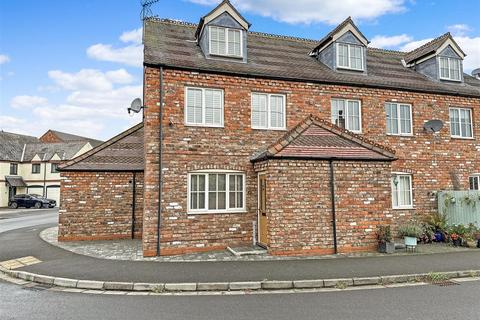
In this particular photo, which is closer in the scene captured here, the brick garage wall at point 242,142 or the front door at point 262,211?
the brick garage wall at point 242,142

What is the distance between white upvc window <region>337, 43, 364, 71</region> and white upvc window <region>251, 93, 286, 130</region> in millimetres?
3677

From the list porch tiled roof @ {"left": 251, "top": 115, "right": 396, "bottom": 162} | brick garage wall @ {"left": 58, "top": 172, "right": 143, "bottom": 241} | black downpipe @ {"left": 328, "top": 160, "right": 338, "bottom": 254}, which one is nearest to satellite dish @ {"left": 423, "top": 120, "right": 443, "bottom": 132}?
porch tiled roof @ {"left": 251, "top": 115, "right": 396, "bottom": 162}

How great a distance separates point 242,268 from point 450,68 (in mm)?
13824

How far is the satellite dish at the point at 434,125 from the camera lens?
13945mm

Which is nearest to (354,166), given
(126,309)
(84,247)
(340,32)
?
(340,32)

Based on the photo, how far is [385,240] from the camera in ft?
35.3

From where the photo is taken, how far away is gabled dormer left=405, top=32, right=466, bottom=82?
15453 millimetres

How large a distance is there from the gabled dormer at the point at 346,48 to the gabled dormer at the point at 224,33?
12.6ft

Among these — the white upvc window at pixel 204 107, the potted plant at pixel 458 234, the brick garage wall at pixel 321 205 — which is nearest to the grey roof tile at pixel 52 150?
the white upvc window at pixel 204 107

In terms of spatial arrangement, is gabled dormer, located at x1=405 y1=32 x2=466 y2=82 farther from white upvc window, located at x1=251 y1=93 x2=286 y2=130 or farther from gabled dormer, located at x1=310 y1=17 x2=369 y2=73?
white upvc window, located at x1=251 y1=93 x2=286 y2=130

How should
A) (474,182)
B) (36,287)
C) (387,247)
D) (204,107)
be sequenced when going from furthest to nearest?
(474,182) < (204,107) < (387,247) < (36,287)

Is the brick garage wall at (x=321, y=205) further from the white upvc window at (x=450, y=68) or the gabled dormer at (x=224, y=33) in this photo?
the white upvc window at (x=450, y=68)

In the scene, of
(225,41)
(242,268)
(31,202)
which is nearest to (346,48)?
(225,41)

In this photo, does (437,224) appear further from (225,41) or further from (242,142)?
(225,41)
